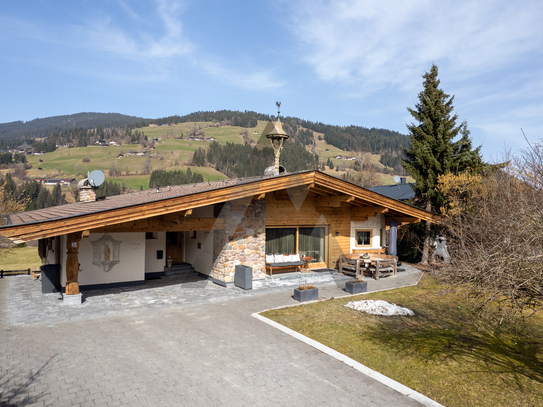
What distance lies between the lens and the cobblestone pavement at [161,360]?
16.2 ft

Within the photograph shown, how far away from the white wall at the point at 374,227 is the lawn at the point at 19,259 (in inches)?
688

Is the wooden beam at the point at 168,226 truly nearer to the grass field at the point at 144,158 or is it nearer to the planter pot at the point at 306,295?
the planter pot at the point at 306,295

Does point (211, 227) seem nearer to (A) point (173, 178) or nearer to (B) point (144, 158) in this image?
(A) point (173, 178)

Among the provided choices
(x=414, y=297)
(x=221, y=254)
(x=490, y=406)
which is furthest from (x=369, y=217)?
(x=490, y=406)

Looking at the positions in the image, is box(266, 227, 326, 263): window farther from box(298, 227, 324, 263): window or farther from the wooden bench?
the wooden bench

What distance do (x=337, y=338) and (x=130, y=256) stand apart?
761 centimetres

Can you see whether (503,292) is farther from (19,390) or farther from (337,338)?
(19,390)

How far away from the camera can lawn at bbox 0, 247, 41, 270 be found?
65.4 ft

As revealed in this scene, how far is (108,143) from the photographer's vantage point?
8862 centimetres

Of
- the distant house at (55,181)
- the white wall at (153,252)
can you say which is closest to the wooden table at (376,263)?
the white wall at (153,252)

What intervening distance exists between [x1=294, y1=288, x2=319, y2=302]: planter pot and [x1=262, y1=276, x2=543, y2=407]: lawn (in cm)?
42

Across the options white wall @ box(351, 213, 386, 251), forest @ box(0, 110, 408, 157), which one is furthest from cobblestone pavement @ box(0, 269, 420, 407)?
forest @ box(0, 110, 408, 157)

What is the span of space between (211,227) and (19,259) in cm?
1852

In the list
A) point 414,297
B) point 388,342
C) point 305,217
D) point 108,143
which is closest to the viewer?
point 388,342
